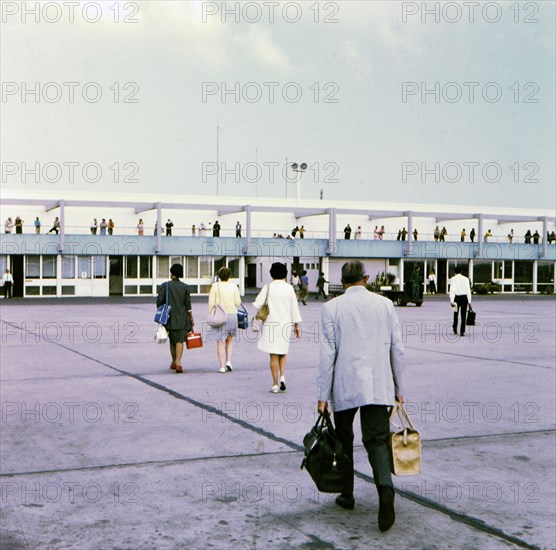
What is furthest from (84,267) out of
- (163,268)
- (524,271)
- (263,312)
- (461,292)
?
(263,312)

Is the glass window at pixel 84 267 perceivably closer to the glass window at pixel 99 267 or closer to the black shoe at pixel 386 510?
the glass window at pixel 99 267

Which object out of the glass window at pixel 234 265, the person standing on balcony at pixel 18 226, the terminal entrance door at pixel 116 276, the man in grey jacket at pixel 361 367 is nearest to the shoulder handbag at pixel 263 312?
the man in grey jacket at pixel 361 367

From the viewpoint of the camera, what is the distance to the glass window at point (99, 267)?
44938mm

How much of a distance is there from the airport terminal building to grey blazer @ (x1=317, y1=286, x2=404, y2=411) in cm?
4022

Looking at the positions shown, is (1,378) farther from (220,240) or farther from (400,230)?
(400,230)

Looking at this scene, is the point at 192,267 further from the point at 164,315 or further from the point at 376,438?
the point at 376,438

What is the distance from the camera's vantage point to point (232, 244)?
47.6m

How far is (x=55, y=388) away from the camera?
9.47 m

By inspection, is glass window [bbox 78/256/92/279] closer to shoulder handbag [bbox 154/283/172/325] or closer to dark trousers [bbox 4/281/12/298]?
dark trousers [bbox 4/281/12/298]

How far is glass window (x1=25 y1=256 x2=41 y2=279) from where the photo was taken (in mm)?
43500

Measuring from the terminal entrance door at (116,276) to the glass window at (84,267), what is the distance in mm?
1451

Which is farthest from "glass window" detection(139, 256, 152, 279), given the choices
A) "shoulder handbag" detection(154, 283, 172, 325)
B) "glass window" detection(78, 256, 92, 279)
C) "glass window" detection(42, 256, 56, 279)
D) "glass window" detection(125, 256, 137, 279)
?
"shoulder handbag" detection(154, 283, 172, 325)

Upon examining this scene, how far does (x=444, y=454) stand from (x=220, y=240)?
136 ft

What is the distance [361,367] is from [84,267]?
4175 centimetres
